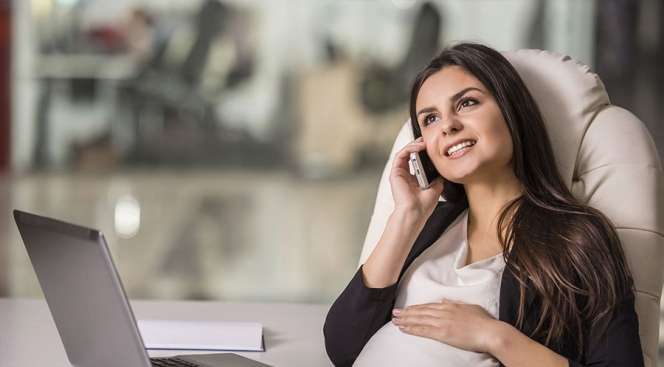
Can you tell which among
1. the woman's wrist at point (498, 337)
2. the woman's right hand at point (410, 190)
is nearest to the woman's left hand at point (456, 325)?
the woman's wrist at point (498, 337)

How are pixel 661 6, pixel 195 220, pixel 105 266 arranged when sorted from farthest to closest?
pixel 661 6
pixel 195 220
pixel 105 266

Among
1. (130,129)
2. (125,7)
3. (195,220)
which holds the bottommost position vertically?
(195,220)

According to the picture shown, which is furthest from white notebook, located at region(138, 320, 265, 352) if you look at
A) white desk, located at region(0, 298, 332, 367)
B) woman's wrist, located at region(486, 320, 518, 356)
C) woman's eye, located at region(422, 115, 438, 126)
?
woman's eye, located at region(422, 115, 438, 126)

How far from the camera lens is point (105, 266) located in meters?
1.29

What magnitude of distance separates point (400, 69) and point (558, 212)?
24.5 feet

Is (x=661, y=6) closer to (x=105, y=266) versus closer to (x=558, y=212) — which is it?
(x=558, y=212)

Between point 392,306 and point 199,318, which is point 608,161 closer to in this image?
point 392,306

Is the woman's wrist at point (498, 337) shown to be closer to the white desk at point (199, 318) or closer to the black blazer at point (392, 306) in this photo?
the black blazer at point (392, 306)

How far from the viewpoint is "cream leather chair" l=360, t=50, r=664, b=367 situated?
1.86 m

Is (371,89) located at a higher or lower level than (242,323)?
higher

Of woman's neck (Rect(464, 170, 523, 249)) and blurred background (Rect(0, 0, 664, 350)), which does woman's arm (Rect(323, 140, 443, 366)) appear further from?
blurred background (Rect(0, 0, 664, 350))

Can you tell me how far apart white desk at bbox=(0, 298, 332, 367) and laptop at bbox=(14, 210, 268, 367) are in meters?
0.10

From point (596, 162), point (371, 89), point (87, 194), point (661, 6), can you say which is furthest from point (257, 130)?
point (596, 162)

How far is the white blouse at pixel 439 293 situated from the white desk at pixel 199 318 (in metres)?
0.12
